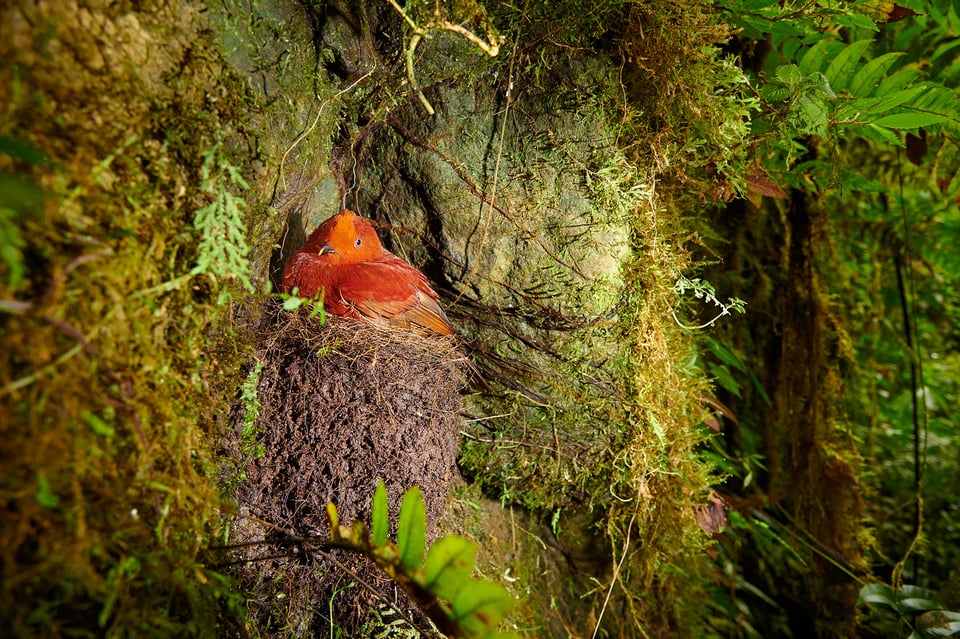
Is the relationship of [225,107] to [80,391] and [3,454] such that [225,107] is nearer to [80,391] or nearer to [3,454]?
[80,391]

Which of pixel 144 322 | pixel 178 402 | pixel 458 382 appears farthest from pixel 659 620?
pixel 144 322

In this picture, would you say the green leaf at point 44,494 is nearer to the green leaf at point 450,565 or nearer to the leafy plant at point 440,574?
the leafy plant at point 440,574

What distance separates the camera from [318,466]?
68.9 inches

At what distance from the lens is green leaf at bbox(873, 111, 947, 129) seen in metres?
1.91

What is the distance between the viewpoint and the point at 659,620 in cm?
257

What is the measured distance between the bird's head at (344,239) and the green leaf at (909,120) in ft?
5.94

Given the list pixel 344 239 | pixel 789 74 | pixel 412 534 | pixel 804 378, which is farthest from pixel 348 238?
pixel 804 378

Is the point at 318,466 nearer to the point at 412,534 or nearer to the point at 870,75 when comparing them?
the point at 412,534

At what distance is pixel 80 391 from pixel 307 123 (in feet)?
3.85

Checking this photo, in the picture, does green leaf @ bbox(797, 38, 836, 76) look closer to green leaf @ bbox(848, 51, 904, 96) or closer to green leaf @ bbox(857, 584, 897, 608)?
green leaf @ bbox(848, 51, 904, 96)

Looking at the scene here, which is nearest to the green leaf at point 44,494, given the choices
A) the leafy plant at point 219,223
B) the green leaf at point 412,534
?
the leafy plant at point 219,223

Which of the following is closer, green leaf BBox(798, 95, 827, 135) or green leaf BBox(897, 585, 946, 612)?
green leaf BBox(798, 95, 827, 135)

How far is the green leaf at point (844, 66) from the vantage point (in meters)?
1.94

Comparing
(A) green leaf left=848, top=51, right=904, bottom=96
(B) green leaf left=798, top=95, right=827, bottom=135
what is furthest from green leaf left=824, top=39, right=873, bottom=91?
(B) green leaf left=798, top=95, right=827, bottom=135
